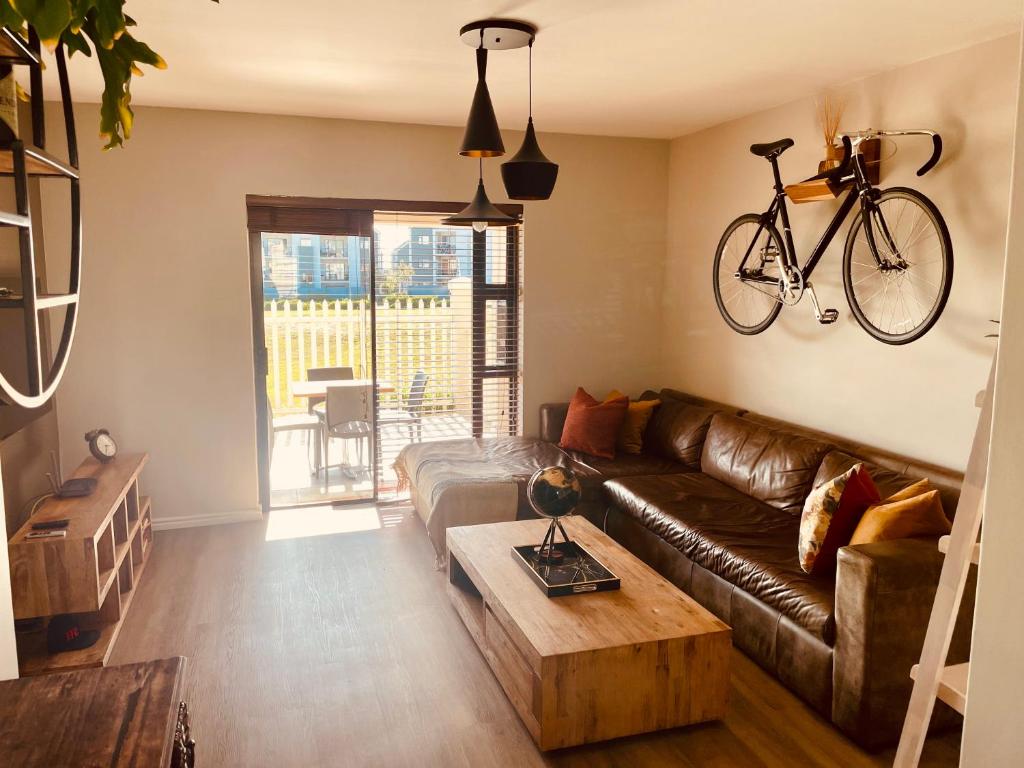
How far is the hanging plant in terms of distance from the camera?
83cm

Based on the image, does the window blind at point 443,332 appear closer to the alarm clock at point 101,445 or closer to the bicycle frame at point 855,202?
the alarm clock at point 101,445

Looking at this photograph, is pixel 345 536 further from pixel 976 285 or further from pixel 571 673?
pixel 976 285

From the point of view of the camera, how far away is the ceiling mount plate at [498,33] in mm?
2959

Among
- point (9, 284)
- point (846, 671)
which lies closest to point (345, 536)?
point (9, 284)

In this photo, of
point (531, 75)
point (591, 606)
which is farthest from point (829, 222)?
point (591, 606)

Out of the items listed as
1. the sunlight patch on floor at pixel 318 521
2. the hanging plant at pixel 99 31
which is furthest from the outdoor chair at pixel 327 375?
the hanging plant at pixel 99 31

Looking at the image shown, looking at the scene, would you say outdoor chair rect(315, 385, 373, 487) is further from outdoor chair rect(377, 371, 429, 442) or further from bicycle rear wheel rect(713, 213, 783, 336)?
bicycle rear wheel rect(713, 213, 783, 336)

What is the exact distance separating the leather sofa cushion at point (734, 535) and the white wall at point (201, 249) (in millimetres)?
1707

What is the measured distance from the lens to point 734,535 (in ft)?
11.3

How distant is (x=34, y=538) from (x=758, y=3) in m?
3.43

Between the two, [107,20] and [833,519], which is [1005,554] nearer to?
[107,20]

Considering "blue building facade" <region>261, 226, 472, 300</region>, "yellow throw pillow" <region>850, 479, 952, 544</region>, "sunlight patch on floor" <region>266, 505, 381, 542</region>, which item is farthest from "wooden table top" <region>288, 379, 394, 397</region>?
"yellow throw pillow" <region>850, 479, 952, 544</region>

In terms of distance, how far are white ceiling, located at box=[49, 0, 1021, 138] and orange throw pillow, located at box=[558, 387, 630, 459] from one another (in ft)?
6.07

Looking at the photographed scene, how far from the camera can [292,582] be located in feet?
13.1
